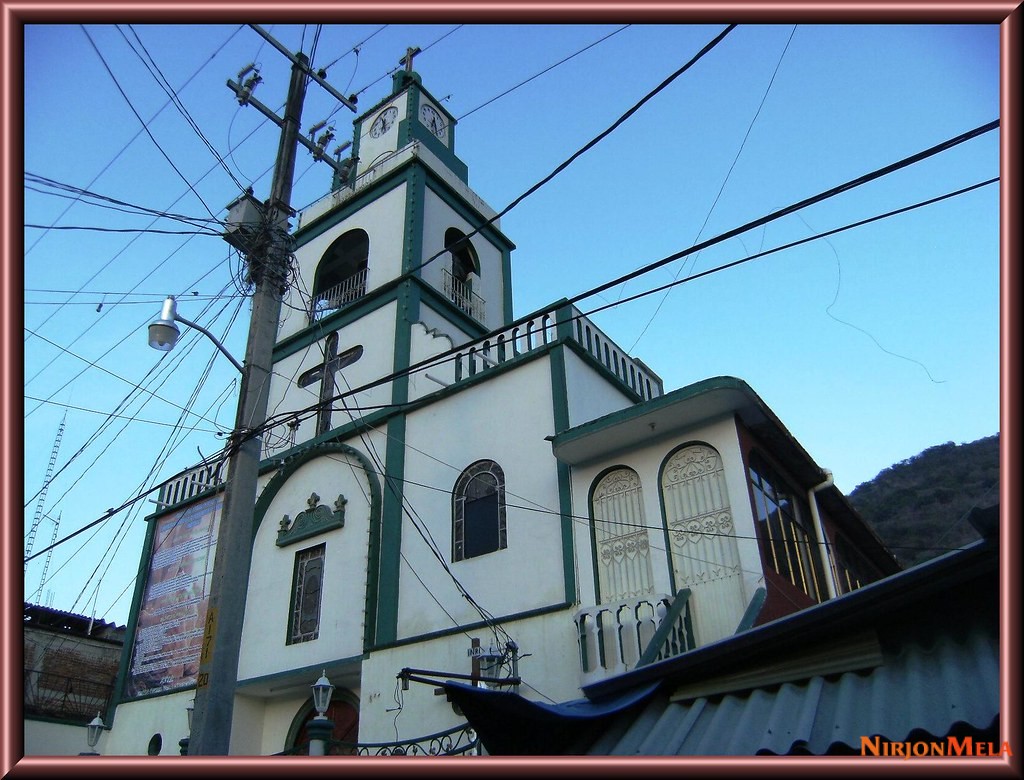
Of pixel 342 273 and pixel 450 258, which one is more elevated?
pixel 342 273

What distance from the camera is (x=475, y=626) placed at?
37.1 feet

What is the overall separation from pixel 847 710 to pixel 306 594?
11.0m


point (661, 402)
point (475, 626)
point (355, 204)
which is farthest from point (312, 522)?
point (355, 204)

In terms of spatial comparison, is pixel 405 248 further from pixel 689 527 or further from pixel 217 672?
pixel 217 672

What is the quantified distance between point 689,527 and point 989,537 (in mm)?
5900

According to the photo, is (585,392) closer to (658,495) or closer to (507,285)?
(658,495)

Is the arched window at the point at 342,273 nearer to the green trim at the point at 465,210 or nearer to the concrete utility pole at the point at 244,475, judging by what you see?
the green trim at the point at 465,210

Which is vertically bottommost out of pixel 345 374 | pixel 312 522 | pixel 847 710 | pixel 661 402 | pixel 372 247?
pixel 847 710

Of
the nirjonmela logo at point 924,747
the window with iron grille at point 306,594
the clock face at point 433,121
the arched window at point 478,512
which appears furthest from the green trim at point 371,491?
the clock face at point 433,121

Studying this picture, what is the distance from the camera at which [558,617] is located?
1063 centimetres

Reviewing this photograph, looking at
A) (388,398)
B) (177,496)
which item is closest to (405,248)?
(388,398)

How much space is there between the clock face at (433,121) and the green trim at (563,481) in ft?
37.6

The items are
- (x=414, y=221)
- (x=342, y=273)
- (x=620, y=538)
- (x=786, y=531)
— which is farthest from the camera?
(x=342, y=273)

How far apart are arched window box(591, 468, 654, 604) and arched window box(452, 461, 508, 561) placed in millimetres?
1562
